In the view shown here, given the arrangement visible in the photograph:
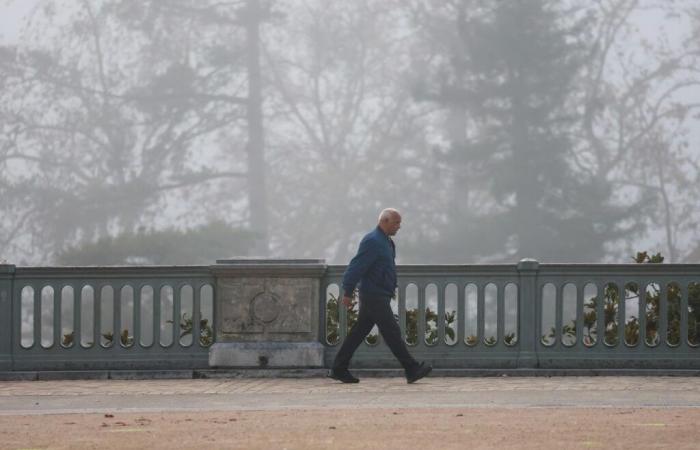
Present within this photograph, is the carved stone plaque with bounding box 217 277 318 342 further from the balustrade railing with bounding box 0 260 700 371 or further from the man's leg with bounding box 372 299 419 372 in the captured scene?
the man's leg with bounding box 372 299 419 372

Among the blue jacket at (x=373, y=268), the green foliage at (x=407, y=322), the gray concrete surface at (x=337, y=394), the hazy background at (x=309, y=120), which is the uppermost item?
the hazy background at (x=309, y=120)

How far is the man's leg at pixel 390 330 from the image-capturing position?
13422 millimetres

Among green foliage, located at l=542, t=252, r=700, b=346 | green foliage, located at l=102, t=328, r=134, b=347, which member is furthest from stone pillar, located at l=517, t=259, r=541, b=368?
green foliage, located at l=102, t=328, r=134, b=347

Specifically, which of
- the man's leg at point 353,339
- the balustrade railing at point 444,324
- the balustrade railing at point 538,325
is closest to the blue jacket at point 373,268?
the man's leg at point 353,339

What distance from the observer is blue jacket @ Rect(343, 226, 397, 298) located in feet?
44.0

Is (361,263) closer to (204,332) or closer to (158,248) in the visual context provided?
(204,332)

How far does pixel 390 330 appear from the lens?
13.5 m

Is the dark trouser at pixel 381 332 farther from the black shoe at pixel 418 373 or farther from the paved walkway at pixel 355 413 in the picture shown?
the paved walkway at pixel 355 413

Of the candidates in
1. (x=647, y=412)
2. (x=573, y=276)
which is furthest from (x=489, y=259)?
(x=647, y=412)

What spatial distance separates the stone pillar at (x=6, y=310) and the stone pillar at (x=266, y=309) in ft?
6.76

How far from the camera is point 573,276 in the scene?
14.6 meters

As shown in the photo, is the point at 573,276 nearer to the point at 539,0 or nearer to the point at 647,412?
the point at 647,412

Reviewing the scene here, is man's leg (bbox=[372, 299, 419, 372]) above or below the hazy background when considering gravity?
below

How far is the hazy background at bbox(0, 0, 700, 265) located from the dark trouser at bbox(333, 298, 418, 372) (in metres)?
39.9
